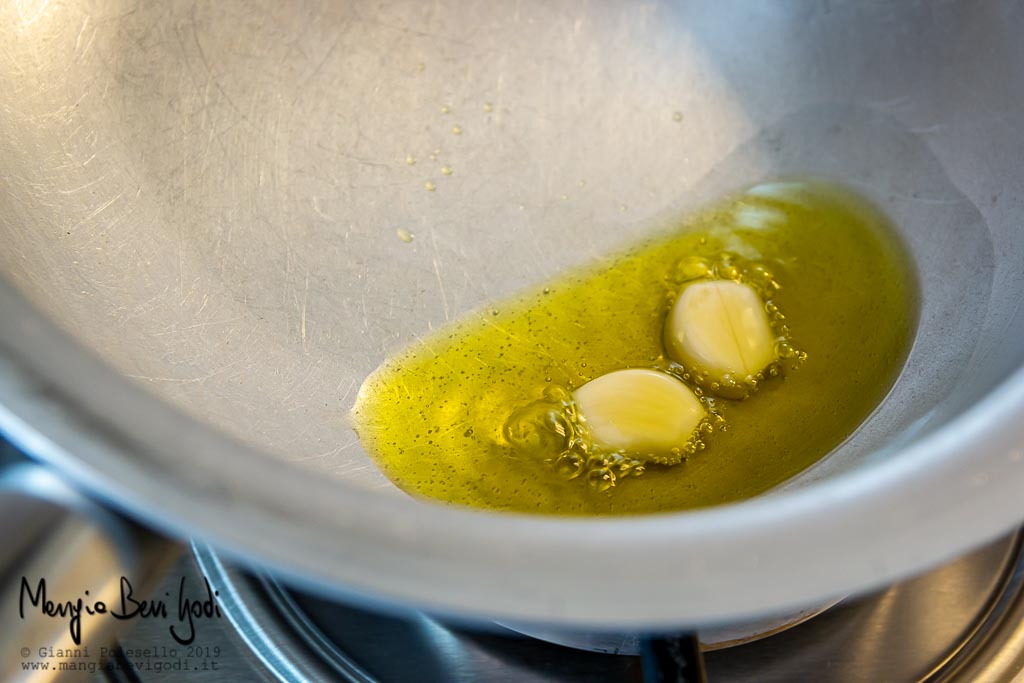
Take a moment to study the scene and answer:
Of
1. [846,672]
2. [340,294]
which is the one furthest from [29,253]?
[846,672]

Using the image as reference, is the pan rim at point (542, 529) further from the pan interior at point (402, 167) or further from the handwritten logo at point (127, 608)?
the handwritten logo at point (127, 608)

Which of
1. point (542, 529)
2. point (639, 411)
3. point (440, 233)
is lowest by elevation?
point (542, 529)

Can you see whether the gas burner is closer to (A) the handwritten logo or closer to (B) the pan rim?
(A) the handwritten logo

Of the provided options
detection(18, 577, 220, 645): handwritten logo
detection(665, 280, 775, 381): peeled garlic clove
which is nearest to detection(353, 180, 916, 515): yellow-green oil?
detection(665, 280, 775, 381): peeled garlic clove

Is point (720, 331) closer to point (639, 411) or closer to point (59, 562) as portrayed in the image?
point (639, 411)

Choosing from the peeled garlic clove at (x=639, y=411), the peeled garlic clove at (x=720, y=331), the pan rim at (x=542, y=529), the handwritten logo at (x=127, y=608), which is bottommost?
the pan rim at (x=542, y=529)

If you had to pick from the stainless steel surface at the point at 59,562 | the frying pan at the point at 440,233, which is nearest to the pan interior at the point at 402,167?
the frying pan at the point at 440,233

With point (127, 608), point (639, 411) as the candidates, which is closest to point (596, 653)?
point (639, 411)
